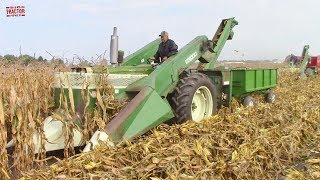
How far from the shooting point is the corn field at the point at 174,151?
3.67 meters

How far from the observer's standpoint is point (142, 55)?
843cm

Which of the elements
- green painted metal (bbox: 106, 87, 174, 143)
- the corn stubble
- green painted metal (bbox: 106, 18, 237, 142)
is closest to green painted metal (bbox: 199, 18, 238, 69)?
green painted metal (bbox: 106, 18, 237, 142)

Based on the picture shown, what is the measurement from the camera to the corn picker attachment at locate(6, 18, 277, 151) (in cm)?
475

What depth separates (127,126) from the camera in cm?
472

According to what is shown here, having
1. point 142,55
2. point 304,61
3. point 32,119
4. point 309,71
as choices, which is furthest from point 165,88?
point 309,71

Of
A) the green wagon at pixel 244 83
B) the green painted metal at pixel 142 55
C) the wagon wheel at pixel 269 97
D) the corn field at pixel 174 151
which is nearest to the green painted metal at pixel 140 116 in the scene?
the corn field at pixel 174 151

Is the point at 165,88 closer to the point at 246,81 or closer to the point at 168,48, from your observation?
the point at 168,48

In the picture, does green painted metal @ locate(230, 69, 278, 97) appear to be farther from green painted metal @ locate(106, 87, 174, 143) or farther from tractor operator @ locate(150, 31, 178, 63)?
green painted metal @ locate(106, 87, 174, 143)

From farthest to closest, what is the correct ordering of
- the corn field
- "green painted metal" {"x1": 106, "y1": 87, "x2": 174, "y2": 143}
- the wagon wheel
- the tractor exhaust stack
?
the wagon wheel → the tractor exhaust stack → "green painted metal" {"x1": 106, "y1": 87, "x2": 174, "y2": 143} → the corn field

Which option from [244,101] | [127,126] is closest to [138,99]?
[127,126]

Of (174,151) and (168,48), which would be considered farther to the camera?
(168,48)

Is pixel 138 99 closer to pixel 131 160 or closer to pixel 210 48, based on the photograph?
pixel 131 160

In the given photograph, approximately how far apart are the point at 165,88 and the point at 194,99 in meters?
0.74

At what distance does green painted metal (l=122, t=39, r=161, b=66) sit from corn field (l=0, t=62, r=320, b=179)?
267 centimetres
